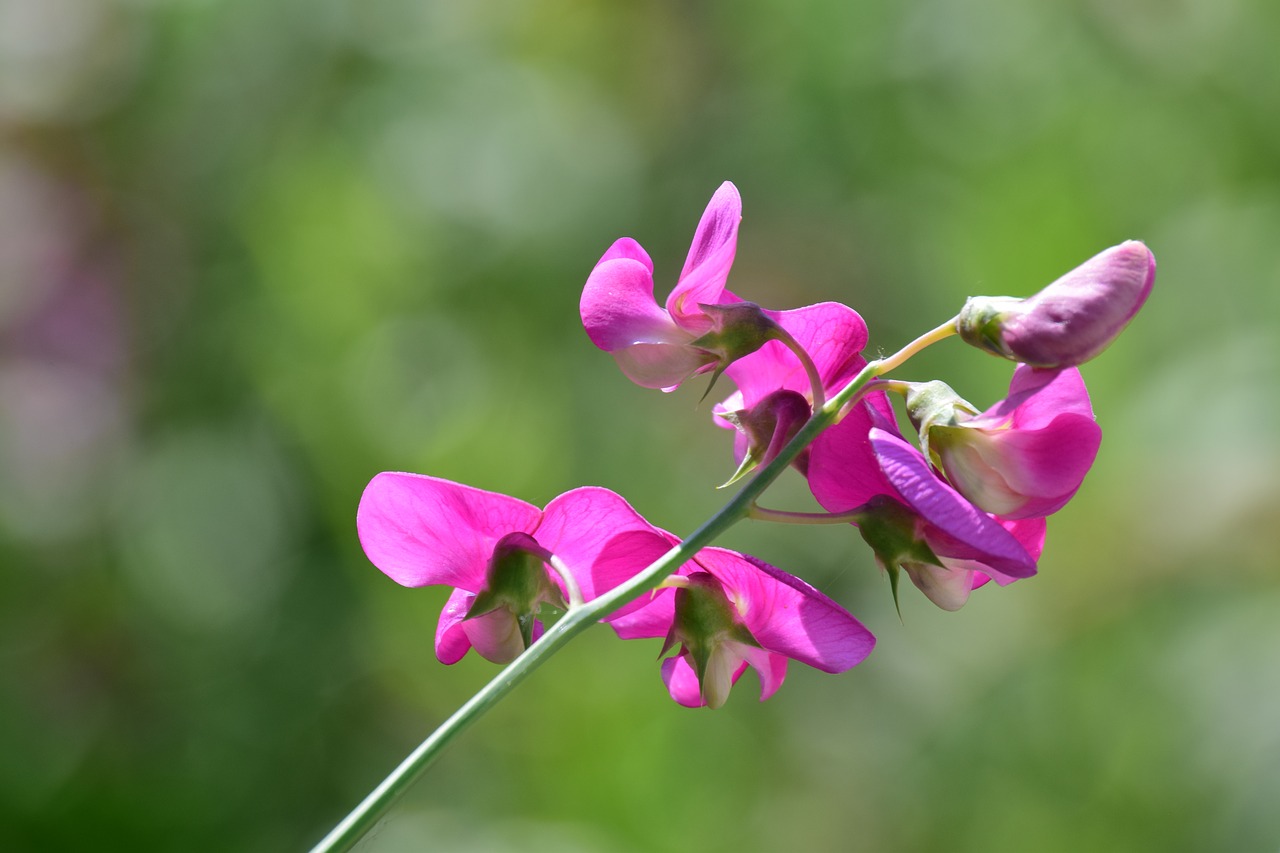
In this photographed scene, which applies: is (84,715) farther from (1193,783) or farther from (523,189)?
(1193,783)

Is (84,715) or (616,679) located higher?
(84,715)

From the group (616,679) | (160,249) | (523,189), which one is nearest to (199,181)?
(160,249)

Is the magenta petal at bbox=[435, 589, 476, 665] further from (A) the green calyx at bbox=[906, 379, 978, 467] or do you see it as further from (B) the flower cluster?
(A) the green calyx at bbox=[906, 379, 978, 467]

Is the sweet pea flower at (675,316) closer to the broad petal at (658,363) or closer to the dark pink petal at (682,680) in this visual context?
the broad petal at (658,363)

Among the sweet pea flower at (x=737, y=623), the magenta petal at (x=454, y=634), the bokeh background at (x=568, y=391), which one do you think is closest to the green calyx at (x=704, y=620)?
the sweet pea flower at (x=737, y=623)

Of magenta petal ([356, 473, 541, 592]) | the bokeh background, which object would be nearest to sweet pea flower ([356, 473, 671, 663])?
magenta petal ([356, 473, 541, 592])

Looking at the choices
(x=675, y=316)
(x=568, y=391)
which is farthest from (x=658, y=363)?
(x=568, y=391)
